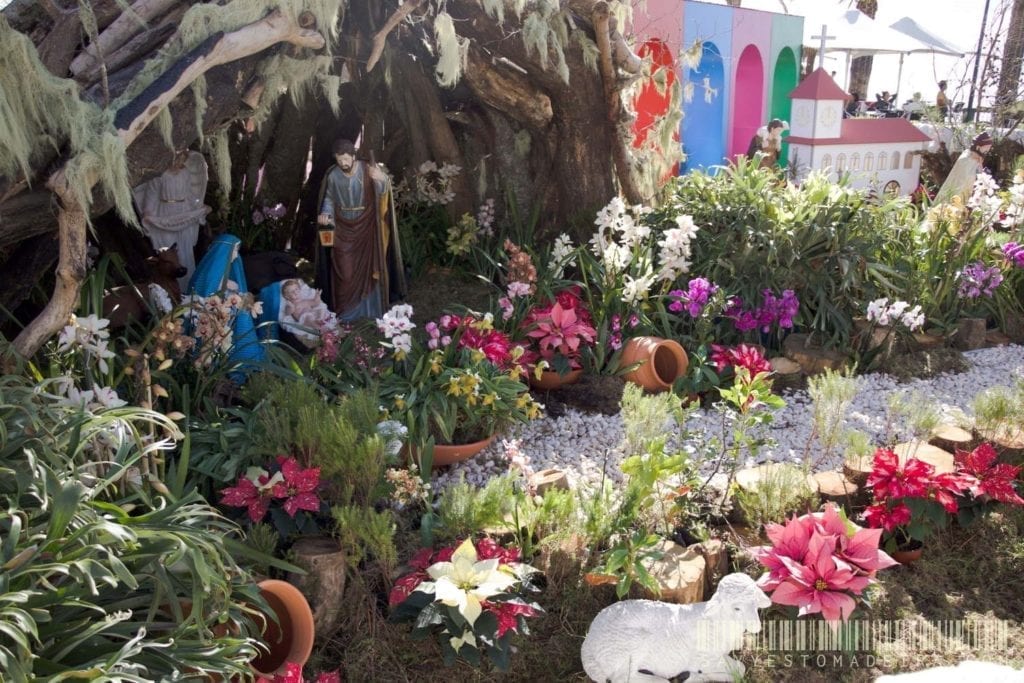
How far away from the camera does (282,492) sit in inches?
133

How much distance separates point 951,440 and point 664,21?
27.7ft

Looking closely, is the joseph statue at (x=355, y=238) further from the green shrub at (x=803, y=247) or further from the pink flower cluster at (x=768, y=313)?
the pink flower cluster at (x=768, y=313)

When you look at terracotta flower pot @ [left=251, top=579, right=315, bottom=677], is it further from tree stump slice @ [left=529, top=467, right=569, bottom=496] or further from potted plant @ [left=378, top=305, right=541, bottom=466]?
tree stump slice @ [left=529, top=467, right=569, bottom=496]

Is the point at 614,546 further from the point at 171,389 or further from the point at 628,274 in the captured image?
the point at 628,274

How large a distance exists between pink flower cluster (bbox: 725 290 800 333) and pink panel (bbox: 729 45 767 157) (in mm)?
9122

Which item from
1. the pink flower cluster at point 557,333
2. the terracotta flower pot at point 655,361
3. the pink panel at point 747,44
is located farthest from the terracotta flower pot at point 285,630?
the pink panel at point 747,44

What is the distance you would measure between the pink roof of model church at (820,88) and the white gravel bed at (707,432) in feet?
18.6

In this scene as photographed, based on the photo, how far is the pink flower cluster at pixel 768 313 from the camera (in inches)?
226

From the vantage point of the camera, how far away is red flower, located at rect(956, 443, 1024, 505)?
13.1 feet

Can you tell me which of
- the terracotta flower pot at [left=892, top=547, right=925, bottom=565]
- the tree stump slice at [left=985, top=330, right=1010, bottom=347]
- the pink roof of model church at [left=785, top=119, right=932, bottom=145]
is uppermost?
the pink roof of model church at [left=785, top=119, right=932, bottom=145]

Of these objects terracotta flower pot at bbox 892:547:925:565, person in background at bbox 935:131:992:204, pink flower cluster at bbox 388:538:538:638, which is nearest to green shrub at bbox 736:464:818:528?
terracotta flower pot at bbox 892:547:925:565

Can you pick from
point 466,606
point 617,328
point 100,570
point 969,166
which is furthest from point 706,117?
point 100,570

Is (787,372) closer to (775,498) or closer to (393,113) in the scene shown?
(775,498)

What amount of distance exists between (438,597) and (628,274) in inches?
128
